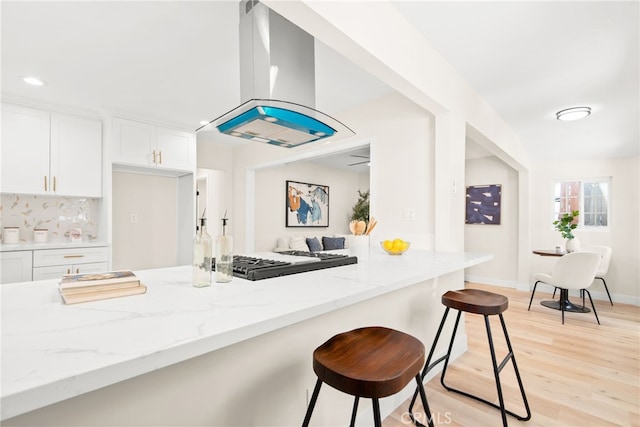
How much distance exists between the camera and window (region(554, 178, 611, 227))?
479cm

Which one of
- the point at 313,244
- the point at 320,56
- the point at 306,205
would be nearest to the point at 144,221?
the point at 313,244

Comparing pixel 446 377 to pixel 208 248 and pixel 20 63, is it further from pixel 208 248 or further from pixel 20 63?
pixel 20 63

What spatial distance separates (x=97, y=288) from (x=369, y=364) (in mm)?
900

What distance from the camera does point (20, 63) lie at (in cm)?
243

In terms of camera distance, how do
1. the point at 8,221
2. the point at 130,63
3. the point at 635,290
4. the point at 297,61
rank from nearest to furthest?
the point at 297,61, the point at 130,63, the point at 8,221, the point at 635,290

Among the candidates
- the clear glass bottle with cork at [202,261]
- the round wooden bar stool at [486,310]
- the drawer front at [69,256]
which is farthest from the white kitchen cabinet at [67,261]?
the round wooden bar stool at [486,310]

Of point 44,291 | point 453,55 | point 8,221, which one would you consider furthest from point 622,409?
point 8,221

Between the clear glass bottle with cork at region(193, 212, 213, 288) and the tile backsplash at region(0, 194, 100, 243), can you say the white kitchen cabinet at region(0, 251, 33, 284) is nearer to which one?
the tile backsplash at region(0, 194, 100, 243)

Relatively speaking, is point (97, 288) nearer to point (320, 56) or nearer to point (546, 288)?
point (320, 56)

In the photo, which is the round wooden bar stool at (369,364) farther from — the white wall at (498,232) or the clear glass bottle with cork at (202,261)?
the white wall at (498,232)

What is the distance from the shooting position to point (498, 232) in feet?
18.3

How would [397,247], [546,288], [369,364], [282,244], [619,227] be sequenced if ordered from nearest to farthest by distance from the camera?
[369,364] < [397,247] < [619,227] < [546,288] < [282,244]

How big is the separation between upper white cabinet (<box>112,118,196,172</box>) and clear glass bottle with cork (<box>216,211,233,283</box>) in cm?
300

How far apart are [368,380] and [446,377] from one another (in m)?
1.78
